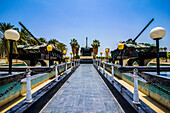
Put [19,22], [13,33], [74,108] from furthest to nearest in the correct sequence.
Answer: [19,22] → [13,33] → [74,108]

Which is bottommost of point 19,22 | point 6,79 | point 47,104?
point 47,104

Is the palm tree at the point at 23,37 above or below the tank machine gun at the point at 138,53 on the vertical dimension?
above

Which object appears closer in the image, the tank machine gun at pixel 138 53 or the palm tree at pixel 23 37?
the tank machine gun at pixel 138 53

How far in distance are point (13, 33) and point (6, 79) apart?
2.33 meters

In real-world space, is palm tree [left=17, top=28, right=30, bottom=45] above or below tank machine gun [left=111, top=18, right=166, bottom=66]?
above

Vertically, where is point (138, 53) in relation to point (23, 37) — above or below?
below

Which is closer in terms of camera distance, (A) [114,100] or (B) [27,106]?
(B) [27,106]

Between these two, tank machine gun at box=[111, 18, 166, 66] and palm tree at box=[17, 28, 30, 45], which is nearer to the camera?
tank machine gun at box=[111, 18, 166, 66]

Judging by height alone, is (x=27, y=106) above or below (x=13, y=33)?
below

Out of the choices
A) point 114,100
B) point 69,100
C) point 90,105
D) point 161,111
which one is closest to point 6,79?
point 69,100

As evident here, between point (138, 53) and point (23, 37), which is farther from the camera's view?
point (23, 37)

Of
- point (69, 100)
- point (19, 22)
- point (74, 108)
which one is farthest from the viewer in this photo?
point (19, 22)

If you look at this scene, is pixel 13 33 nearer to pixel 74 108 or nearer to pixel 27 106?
pixel 27 106

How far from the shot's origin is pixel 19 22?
1300 cm
